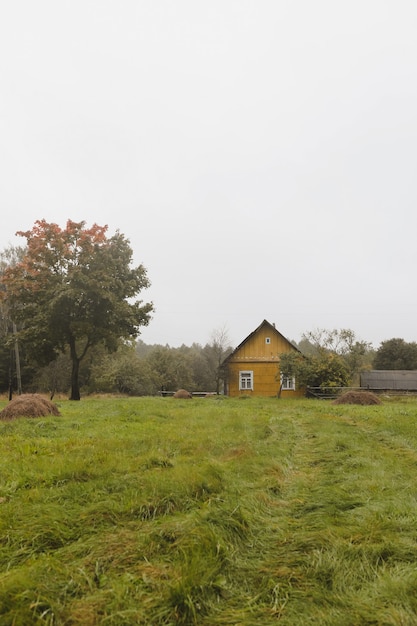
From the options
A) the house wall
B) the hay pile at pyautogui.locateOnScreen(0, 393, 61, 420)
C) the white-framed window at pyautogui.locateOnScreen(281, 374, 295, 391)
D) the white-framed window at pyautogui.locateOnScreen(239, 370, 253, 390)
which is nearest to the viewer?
the hay pile at pyautogui.locateOnScreen(0, 393, 61, 420)

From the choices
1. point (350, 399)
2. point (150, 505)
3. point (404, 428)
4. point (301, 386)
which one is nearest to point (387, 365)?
point (301, 386)

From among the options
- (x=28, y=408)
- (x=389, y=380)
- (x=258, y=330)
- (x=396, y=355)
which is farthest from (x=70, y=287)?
(x=396, y=355)

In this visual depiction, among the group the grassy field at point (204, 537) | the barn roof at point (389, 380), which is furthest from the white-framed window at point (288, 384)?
the grassy field at point (204, 537)

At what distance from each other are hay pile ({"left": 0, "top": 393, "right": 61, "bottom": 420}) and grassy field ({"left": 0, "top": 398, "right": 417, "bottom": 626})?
15.1ft

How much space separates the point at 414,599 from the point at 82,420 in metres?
10.1

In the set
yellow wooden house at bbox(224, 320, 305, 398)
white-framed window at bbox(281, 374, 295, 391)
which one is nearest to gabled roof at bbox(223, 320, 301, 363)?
yellow wooden house at bbox(224, 320, 305, 398)

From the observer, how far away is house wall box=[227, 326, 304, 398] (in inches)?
1314

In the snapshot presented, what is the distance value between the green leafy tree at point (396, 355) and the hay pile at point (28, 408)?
4644cm

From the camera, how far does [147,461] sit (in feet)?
19.4

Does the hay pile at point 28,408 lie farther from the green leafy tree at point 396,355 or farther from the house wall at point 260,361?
the green leafy tree at point 396,355

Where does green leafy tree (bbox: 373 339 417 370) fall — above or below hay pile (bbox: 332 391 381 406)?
above

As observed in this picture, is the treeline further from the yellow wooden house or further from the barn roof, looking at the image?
the barn roof

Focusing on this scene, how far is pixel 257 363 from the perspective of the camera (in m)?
33.7

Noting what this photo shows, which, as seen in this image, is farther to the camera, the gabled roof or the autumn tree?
the gabled roof
